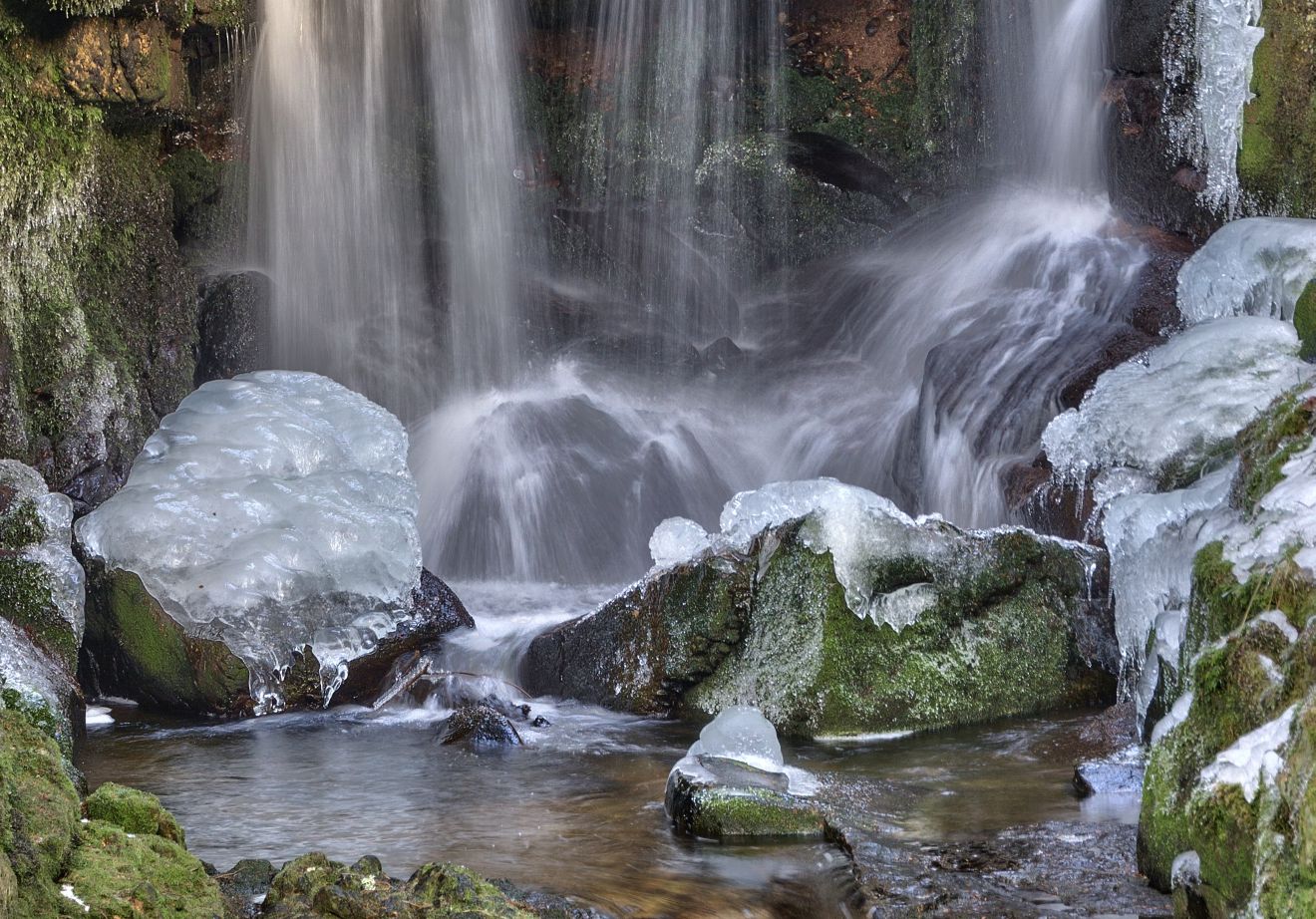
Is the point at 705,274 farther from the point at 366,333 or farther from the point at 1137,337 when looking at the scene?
the point at 1137,337

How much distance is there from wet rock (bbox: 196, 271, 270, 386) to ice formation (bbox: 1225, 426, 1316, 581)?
8377 millimetres

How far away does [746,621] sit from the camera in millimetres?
6402

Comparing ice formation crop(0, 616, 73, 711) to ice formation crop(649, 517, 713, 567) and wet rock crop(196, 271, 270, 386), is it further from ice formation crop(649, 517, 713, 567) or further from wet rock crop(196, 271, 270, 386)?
wet rock crop(196, 271, 270, 386)

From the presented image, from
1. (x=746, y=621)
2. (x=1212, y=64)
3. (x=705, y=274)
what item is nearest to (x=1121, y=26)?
(x=1212, y=64)

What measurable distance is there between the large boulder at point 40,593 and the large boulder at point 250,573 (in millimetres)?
286

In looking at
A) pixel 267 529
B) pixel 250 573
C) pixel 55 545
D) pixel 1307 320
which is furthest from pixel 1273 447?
pixel 55 545

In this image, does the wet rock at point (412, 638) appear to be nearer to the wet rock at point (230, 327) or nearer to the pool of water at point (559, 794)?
the pool of water at point (559, 794)

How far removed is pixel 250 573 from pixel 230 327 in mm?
4015

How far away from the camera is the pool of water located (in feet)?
13.1

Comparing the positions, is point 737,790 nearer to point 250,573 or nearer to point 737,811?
point 737,811

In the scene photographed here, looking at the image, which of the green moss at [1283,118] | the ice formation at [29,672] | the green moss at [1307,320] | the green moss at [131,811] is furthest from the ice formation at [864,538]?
the green moss at [1283,118]

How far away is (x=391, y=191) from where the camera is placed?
11.7 meters

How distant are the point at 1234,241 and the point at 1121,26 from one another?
2.68m

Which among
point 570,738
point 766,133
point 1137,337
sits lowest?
point 570,738
